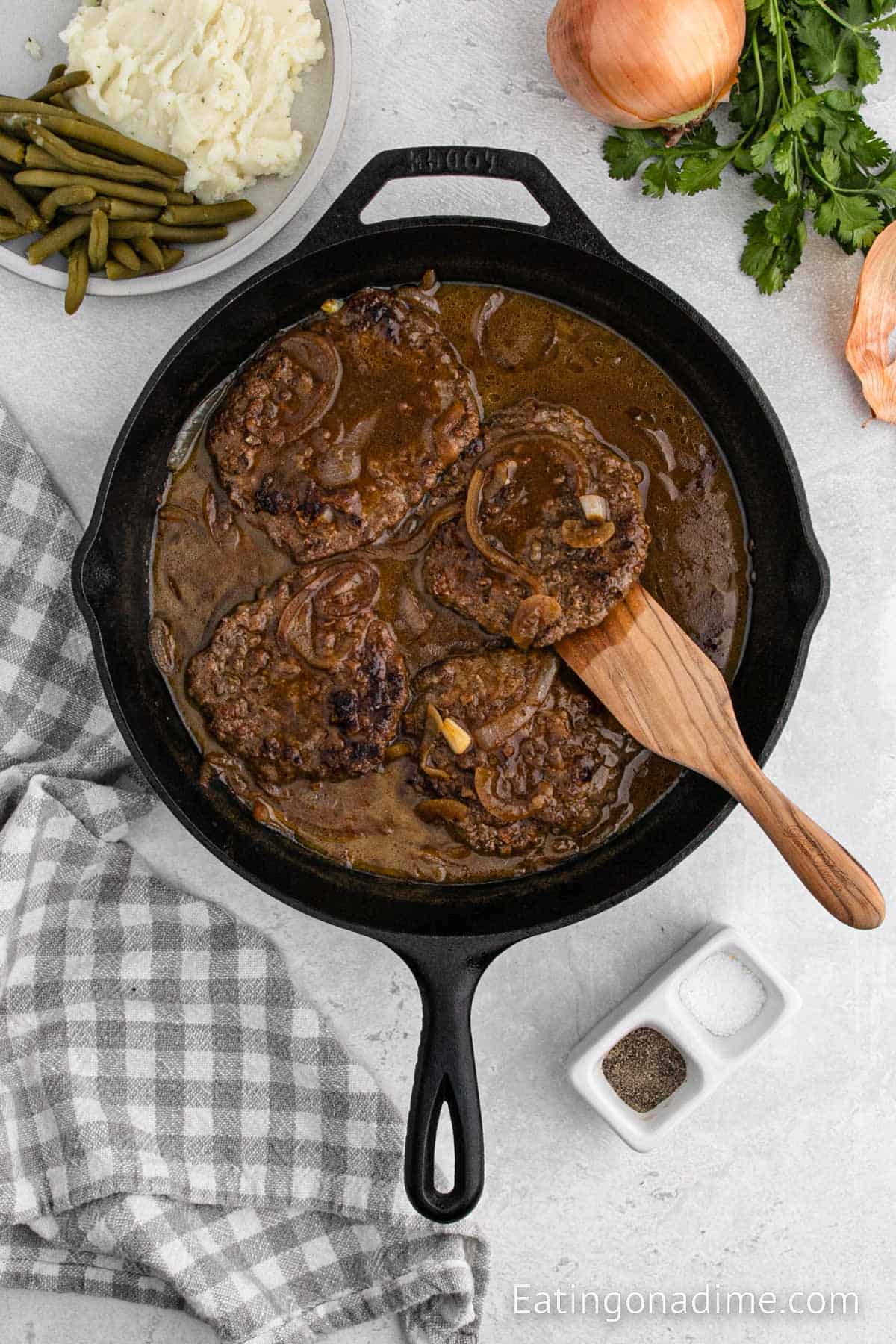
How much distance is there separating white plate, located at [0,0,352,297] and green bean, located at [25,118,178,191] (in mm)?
213

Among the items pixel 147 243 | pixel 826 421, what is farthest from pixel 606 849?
pixel 147 243

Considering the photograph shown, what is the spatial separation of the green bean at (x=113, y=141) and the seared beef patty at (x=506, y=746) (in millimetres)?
1712

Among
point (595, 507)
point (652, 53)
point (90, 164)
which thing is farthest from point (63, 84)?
point (595, 507)

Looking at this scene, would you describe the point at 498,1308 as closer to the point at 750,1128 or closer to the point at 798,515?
the point at 750,1128

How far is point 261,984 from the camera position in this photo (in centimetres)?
340

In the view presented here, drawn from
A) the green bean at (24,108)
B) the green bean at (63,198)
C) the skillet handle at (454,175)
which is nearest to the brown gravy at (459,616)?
the skillet handle at (454,175)

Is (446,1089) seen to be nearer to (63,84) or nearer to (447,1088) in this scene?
(447,1088)

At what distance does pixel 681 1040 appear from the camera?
10.6 ft

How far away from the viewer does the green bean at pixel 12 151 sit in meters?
3.10

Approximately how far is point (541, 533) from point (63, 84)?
195cm

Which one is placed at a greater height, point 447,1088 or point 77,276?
point 77,276

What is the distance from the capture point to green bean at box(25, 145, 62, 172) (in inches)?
122

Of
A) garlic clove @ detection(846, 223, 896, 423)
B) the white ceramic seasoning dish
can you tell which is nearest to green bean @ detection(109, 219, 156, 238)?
garlic clove @ detection(846, 223, 896, 423)

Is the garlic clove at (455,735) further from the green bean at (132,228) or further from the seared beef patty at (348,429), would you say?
the green bean at (132,228)
